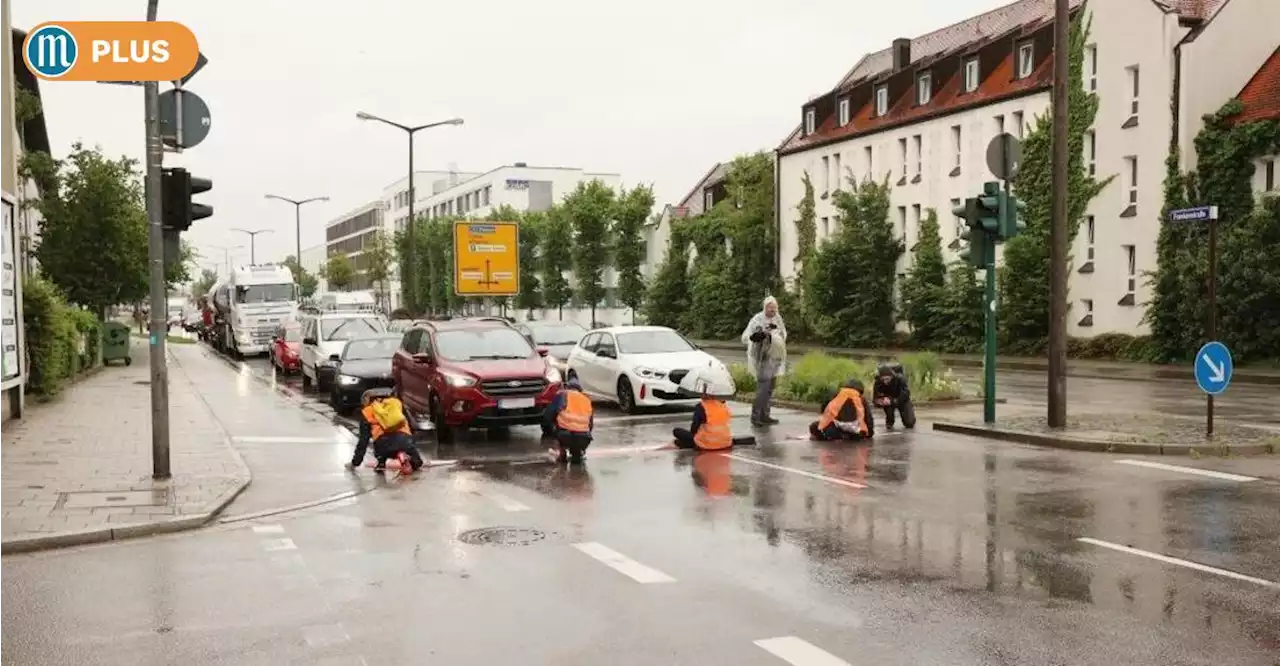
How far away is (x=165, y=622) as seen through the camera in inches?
257

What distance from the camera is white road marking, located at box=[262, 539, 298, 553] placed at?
8.66m

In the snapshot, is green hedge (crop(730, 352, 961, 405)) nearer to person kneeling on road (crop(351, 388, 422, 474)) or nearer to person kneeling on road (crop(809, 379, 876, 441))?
person kneeling on road (crop(809, 379, 876, 441))

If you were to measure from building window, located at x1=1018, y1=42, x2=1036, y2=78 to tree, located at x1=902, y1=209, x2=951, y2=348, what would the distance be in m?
6.17

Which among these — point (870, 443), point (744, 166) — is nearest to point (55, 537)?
point (870, 443)

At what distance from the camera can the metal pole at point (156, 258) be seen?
1138 centimetres

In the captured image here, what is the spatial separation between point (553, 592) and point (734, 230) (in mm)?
50916

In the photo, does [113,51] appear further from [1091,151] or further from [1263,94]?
[1091,151]

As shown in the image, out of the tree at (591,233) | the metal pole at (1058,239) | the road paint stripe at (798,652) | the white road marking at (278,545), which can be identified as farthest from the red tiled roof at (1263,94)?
the tree at (591,233)

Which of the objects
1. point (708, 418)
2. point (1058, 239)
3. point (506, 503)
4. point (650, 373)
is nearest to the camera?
point (506, 503)

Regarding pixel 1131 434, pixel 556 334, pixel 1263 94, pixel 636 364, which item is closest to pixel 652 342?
pixel 636 364

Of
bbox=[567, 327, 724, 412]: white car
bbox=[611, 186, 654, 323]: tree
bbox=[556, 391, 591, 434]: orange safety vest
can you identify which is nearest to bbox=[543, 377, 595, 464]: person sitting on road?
bbox=[556, 391, 591, 434]: orange safety vest

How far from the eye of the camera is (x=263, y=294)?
148 feet

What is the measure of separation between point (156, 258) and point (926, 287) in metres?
35.7

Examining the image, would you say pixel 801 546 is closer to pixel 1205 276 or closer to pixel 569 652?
pixel 569 652
